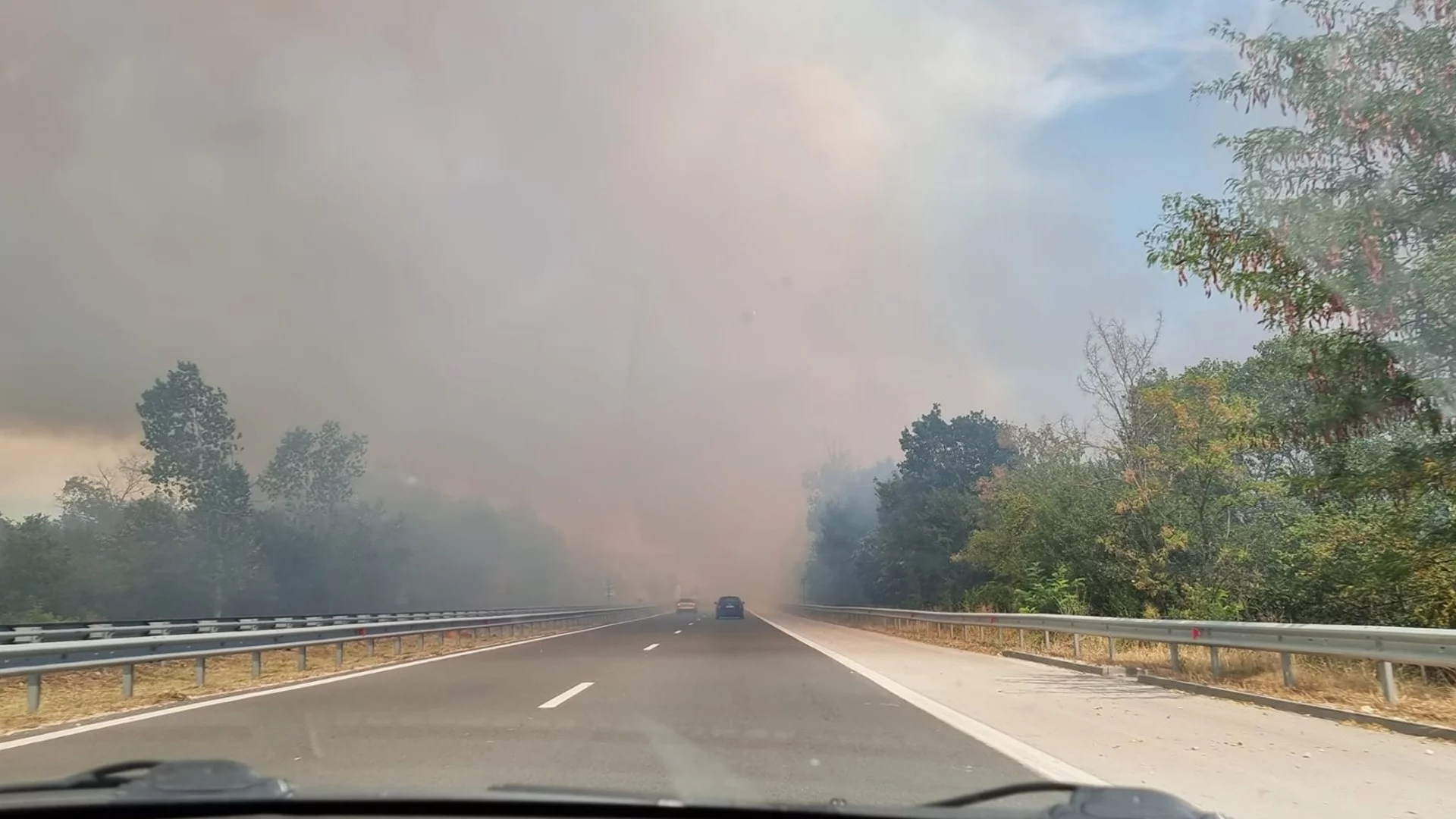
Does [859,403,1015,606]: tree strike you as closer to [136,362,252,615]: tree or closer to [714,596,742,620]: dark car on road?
[714,596,742,620]: dark car on road

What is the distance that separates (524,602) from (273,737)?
102423 millimetres

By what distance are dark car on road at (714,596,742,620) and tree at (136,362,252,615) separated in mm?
29733

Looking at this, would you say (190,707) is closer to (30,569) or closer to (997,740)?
(997,740)

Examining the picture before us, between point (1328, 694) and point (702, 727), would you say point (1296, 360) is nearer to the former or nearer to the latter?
point (1328, 694)

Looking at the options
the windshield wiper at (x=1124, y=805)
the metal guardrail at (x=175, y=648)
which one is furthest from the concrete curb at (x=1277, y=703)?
the metal guardrail at (x=175, y=648)

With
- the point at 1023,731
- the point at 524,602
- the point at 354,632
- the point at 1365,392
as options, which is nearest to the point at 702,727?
the point at 1023,731

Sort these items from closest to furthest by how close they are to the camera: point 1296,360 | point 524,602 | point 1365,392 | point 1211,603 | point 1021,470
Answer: point 1365,392 → point 1296,360 → point 1211,603 → point 1021,470 → point 524,602

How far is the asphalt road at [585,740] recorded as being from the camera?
256 inches

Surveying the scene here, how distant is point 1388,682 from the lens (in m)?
9.93

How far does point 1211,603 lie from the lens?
63.5ft

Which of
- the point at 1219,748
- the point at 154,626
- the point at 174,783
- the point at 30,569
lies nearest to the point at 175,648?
the point at 154,626

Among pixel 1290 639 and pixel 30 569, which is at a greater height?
pixel 30 569

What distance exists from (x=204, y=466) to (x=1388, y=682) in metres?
61.0

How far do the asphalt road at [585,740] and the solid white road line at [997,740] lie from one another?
155 mm
